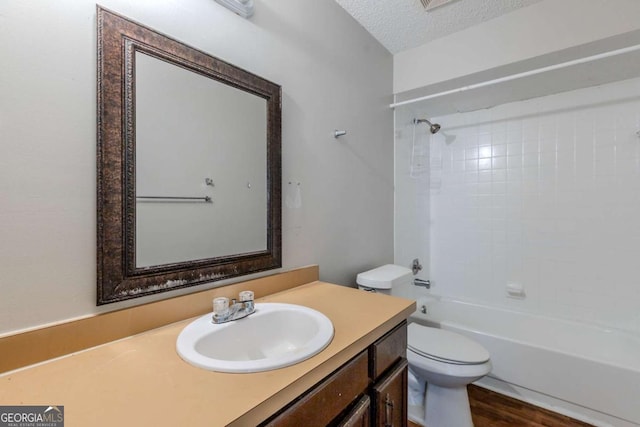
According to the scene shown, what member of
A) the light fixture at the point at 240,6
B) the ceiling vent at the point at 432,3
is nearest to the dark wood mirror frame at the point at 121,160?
the light fixture at the point at 240,6

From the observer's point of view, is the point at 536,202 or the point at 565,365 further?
the point at 536,202

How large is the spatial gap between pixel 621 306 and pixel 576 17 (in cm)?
193

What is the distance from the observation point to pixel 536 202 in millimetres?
2299

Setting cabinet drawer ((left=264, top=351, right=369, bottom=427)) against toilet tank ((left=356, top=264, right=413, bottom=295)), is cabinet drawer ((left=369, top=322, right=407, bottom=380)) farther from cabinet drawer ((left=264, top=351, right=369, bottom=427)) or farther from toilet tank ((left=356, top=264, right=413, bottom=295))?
toilet tank ((left=356, top=264, right=413, bottom=295))

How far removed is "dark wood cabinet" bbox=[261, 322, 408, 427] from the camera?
2.07ft

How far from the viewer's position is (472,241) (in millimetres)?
2574

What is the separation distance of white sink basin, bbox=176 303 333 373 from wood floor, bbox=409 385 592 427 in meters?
1.19

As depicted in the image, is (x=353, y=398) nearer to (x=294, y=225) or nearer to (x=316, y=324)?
(x=316, y=324)

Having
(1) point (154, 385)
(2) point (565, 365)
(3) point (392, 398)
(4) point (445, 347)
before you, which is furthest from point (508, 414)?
(1) point (154, 385)

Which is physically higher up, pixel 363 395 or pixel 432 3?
pixel 432 3

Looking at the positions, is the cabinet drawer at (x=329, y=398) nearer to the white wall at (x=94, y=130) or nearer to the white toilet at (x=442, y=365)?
the white wall at (x=94, y=130)

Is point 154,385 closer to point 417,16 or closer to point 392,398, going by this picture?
point 392,398

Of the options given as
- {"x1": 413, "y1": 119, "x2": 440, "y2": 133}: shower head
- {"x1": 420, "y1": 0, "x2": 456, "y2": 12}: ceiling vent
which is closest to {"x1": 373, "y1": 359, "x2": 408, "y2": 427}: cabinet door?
{"x1": 420, "y1": 0, "x2": 456, "y2": 12}: ceiling vent

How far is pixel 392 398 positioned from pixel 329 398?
39cm
